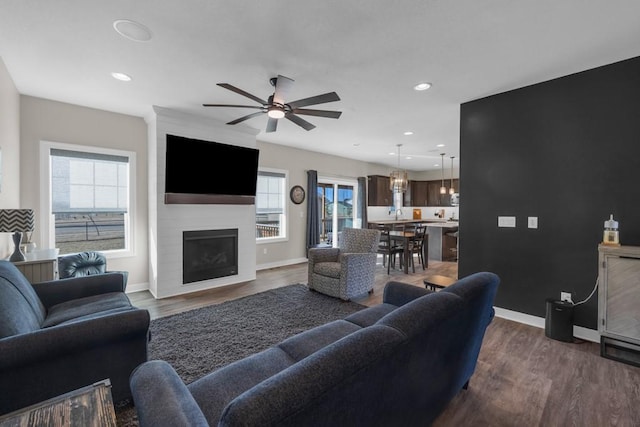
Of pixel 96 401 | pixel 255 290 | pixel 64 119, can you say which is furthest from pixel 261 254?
pixel 96 401

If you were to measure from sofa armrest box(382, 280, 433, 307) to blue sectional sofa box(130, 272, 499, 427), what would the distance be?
0.59 meters

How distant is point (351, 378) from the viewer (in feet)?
2.87

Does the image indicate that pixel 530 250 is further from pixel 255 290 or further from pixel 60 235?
pixel 60 235

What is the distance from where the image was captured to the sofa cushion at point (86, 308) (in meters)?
2.07

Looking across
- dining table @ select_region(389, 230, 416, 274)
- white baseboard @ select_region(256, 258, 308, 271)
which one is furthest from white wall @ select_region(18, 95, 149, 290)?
dining table @ select_region(389, 230, 416, 274)

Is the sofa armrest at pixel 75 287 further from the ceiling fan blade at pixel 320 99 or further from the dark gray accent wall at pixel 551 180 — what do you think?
the dark gray accent wall at pixel 551 180

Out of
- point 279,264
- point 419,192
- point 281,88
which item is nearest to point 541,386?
point 281,88

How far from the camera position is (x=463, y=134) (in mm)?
3717

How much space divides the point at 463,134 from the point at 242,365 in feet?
12.1

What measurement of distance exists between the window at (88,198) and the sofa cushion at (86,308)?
2.04m

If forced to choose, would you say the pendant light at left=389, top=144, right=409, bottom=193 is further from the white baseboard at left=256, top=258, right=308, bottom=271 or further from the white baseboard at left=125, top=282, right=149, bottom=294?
the white baseboard at left=125, top=282, right=149, bottom=294

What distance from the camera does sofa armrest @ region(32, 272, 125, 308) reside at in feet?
7.88

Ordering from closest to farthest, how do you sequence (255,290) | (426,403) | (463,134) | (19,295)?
1. (426,403)
2. (19,295)
3. (463,134)
4. (255,290)

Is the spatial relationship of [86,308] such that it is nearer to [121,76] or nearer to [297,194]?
[121,76]
